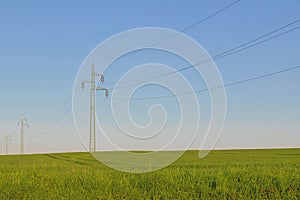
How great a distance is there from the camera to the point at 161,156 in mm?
32375

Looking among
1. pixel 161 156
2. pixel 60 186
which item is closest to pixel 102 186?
pixel 60 186

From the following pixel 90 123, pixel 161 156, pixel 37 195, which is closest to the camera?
pixel 37 195

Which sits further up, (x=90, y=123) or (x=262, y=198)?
(x=90, y=123)

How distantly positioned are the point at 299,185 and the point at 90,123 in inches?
1412

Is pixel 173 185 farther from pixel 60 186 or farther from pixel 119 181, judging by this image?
pixel 60 186

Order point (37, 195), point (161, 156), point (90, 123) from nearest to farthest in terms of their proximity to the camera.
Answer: point (37, 195) → point (161, 156) → point (90, 123)

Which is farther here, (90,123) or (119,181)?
(90,123)

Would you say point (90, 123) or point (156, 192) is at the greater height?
point (90, 123)

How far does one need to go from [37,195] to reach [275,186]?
824cm

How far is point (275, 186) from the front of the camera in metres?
14.5

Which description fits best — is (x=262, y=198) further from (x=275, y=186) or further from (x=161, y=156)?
(x=161, y=156)

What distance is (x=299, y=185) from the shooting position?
1462 cm

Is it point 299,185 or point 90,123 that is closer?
point 299,185

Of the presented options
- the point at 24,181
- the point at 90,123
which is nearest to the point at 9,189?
the point at 24,181
